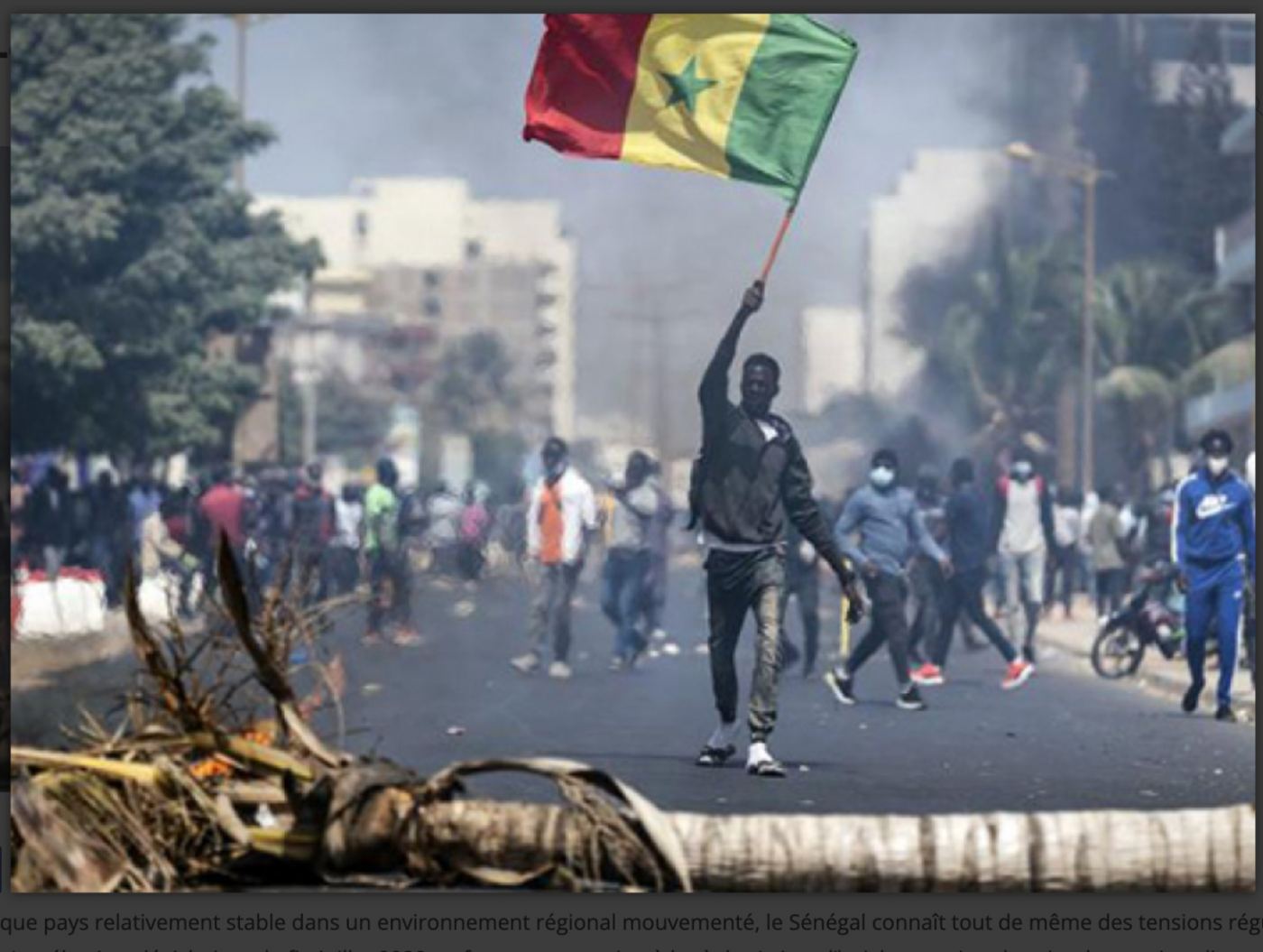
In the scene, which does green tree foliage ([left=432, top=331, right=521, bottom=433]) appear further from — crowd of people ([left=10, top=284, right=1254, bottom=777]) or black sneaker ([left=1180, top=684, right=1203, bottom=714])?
black sneaker ([left=1180, top=684, right=1203, bottom=714])

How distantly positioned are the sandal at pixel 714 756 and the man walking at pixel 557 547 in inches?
321

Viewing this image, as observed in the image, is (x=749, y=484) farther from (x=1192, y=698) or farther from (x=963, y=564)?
(x=963, y=564)

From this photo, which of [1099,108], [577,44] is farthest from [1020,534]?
[1099,108]

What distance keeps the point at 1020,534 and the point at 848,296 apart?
9.60 meters

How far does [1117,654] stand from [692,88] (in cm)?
990

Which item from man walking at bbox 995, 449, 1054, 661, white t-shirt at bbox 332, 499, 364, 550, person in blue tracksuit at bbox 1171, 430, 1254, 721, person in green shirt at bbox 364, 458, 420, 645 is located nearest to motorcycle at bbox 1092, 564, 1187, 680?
man walking at bbox 995, 449, 1054, 661

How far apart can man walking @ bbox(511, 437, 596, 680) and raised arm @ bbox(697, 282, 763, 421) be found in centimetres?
858

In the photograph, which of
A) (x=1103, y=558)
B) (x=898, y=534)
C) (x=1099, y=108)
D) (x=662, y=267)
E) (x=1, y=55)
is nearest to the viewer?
(x=1, y=55)

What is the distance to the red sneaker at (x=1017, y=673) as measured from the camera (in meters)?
22.0

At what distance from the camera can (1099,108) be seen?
55.5 m

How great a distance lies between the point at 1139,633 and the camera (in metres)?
23.4

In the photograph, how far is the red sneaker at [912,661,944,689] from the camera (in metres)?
22.2

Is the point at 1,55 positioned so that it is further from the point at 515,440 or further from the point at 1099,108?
the point at 515,440

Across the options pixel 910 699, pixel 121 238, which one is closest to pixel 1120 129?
pixel 121 238
